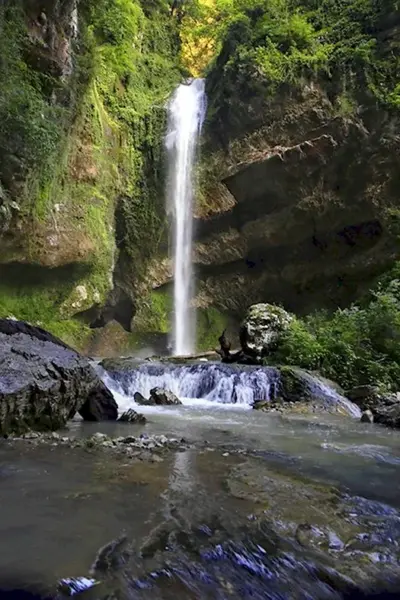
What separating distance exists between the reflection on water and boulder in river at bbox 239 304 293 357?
7.77 meters

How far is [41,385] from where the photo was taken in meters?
5.85

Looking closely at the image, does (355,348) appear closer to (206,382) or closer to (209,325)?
(206,382)

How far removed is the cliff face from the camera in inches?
494

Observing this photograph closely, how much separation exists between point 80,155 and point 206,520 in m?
17.0

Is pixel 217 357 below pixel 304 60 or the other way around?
below

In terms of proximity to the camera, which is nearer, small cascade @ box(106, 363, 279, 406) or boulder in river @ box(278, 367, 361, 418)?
boulder in river @ box(278, 367, 361, 418)

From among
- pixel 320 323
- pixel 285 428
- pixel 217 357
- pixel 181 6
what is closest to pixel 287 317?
pixel 320 323

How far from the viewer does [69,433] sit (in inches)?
227

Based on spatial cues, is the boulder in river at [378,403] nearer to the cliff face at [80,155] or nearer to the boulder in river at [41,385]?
the boulder in river at [41,385]

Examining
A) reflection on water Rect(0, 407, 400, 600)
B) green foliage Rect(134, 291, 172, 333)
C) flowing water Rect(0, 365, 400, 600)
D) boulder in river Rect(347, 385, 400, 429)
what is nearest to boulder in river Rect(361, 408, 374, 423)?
boulder in river Rect(347, 385, 400, 429)

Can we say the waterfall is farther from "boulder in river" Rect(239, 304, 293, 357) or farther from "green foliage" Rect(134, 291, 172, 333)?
"boulder in river" Rect(239, 304, 293, 357)

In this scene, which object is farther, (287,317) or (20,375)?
(287,317)

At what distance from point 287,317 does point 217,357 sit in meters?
3.27

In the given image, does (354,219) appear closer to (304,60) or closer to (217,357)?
(304,60)
